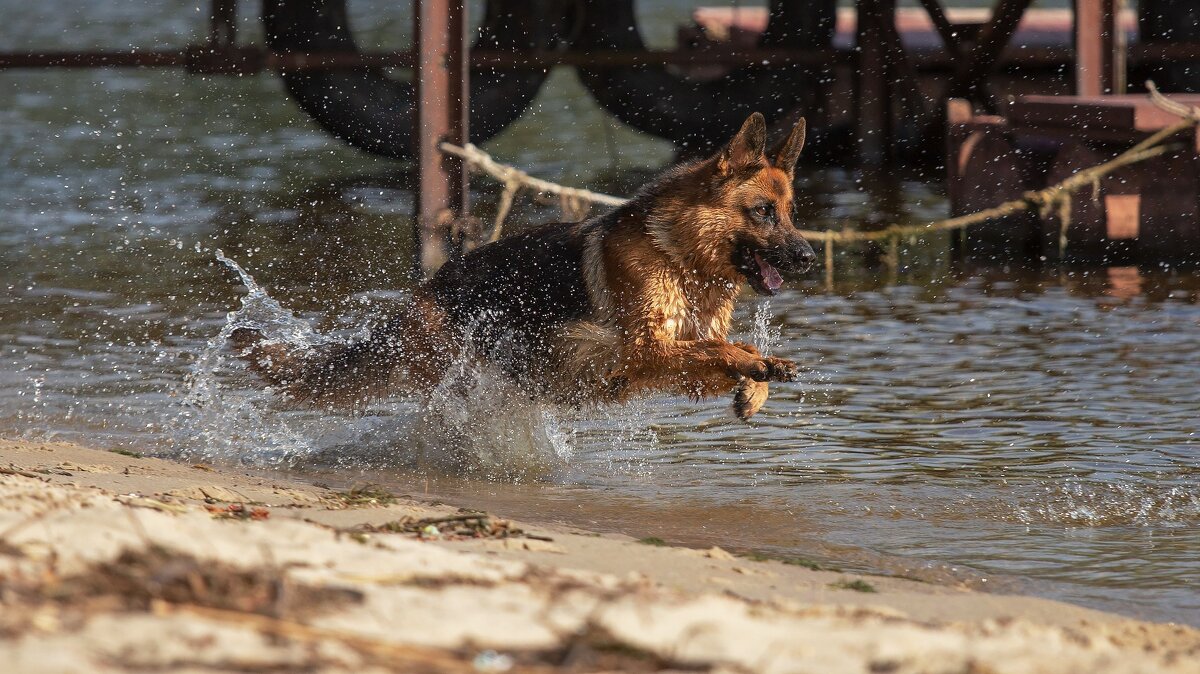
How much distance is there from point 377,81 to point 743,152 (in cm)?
977

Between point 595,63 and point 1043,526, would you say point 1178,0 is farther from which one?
point 1043,526

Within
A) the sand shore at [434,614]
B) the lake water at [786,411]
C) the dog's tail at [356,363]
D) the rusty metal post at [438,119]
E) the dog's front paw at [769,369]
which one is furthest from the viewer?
the rusty metal post at [438,119]

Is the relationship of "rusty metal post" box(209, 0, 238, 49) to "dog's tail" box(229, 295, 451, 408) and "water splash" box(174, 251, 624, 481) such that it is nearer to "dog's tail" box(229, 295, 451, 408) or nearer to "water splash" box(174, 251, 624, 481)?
"water splash" box(174, 251, 624, 481)

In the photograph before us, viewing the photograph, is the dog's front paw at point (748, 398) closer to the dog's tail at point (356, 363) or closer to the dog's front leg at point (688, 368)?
the dog's front leg at point (688, 368)

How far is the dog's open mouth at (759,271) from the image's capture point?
575 centimetres

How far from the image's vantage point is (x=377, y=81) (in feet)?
49.2

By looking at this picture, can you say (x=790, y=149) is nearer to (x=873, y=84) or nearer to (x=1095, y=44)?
(x=1095, y=44)

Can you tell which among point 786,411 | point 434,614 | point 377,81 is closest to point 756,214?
point 786,411

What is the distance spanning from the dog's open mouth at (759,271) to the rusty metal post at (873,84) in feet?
29.1

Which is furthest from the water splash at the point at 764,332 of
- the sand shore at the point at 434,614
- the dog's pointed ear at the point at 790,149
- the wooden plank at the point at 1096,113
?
the sand shore at the point at 434,614

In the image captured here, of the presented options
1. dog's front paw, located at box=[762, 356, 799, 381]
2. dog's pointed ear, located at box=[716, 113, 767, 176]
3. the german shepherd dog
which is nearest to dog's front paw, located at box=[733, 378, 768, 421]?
the german shepherd dog

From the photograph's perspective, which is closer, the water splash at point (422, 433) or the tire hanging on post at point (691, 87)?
the water splash at point (422, 433)

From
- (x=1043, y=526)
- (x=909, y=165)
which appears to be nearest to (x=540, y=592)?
(x=1043, y=526)

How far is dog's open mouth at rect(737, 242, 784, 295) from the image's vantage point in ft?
18.9
